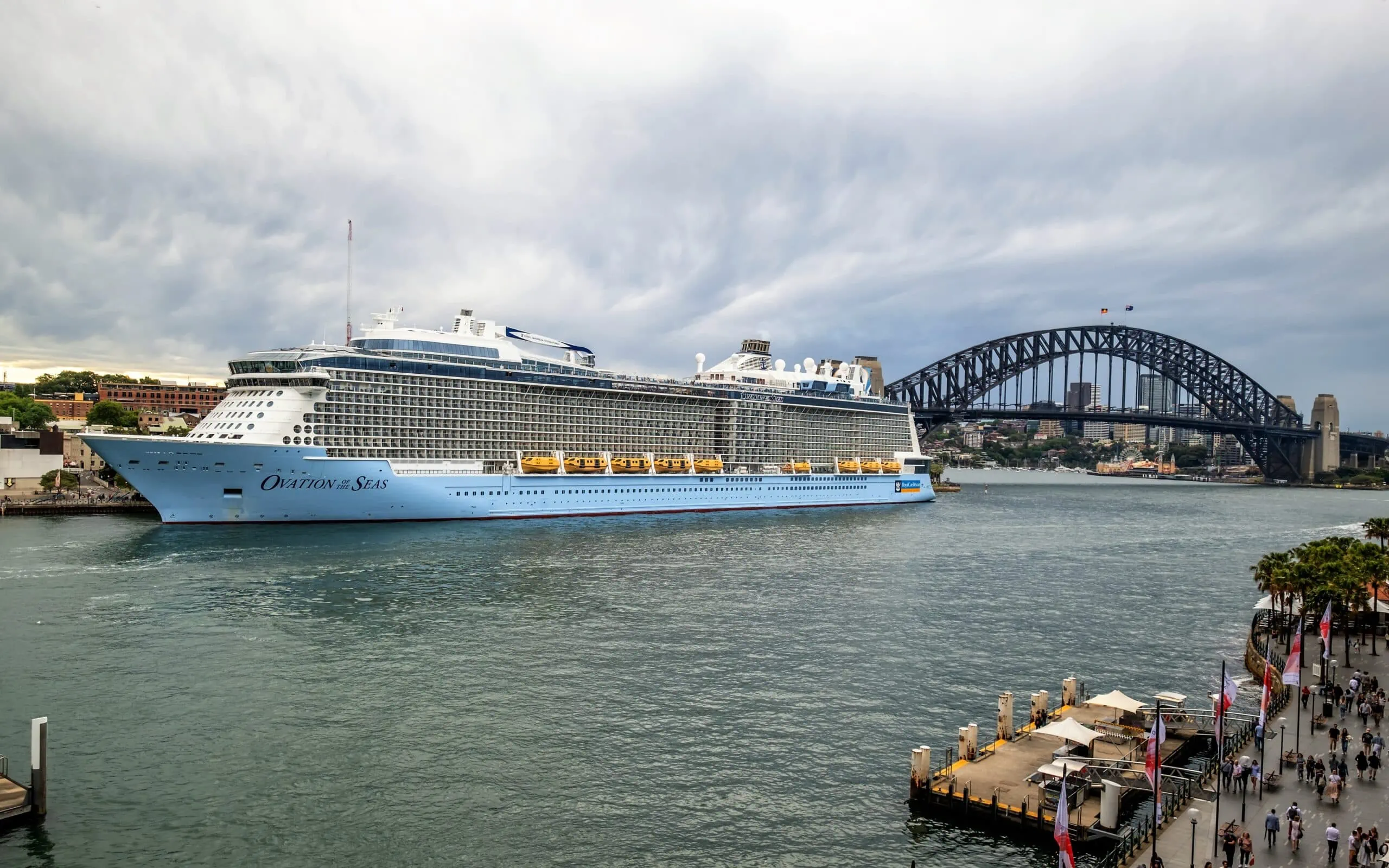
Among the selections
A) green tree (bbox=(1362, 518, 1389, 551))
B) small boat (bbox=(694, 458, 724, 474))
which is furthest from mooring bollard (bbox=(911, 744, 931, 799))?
small boat (bbox=(694, 458, 724, 474))

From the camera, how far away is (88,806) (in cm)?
1869

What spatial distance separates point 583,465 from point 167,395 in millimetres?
144131

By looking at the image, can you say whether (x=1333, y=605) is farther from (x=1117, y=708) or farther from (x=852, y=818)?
(x=852, y=818)

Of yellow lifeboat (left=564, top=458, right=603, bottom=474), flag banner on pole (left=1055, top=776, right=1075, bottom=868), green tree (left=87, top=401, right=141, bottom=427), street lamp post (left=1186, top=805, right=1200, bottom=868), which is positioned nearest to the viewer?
flag banner on pole (left=1055, top=776, right=1075, bottom=868)

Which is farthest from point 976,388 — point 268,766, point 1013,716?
point 268,766

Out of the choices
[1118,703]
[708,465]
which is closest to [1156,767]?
[1118,703]

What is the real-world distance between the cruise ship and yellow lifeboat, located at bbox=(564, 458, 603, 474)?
153mm

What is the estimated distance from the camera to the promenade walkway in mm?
16531

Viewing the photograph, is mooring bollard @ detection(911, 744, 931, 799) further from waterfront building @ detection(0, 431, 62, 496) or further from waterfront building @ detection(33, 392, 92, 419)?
waterfront building @ detection(33, 392, 92, 419)

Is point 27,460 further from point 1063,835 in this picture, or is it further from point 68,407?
point 1063,835

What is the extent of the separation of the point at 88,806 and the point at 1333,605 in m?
39.1

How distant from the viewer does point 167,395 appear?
179 m

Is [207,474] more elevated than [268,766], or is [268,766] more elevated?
[207,474]

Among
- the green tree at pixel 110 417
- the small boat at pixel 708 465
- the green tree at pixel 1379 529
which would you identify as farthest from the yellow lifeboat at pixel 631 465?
the green tree at pixel 110 417
